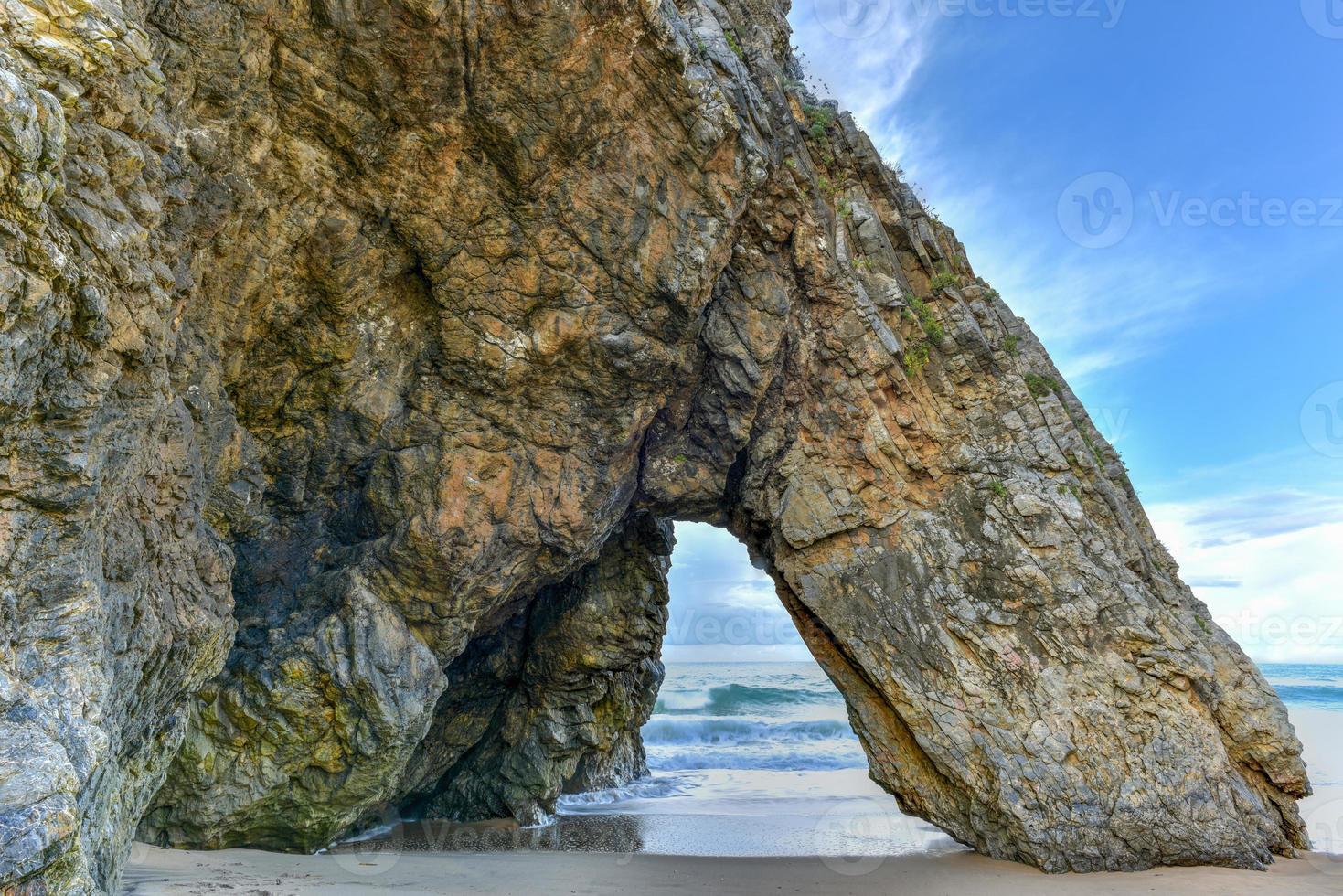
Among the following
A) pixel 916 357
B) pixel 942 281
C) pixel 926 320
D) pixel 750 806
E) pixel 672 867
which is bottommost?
pixel 750 806

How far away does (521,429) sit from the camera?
991cm

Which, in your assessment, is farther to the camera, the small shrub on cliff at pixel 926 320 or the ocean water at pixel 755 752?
the ocean water at pixel 755 752

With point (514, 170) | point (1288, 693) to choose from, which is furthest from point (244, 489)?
point (1288, 693)

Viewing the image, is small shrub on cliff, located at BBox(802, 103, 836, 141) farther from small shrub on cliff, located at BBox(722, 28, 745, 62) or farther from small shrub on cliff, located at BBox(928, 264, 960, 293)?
small shrub on cliff, located at BBox(928, 264, 960, 293)

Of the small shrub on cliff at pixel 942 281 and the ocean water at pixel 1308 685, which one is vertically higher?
the small shrub on cliff at pixel 942 281

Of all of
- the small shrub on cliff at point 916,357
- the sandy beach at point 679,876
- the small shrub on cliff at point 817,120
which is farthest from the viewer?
the small shrub on cliff at point 817,120

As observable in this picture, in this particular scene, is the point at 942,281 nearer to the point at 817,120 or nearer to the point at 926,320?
the point at 926,320

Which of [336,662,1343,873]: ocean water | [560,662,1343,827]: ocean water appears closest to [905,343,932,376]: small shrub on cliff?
[336,662,1343,873]: ocean water

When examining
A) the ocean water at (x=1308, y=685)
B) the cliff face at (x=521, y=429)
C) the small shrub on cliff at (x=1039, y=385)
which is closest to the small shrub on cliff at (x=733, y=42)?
the cliff face at (x=521, y=429)

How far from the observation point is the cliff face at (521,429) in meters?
6.01

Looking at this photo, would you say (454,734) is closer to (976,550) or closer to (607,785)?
(607,785)

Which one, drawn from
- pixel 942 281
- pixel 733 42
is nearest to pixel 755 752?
pixel 942 281

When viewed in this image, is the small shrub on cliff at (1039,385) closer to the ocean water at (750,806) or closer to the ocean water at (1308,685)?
the ocean water at (750,806)

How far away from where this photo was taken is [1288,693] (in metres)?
38.2
